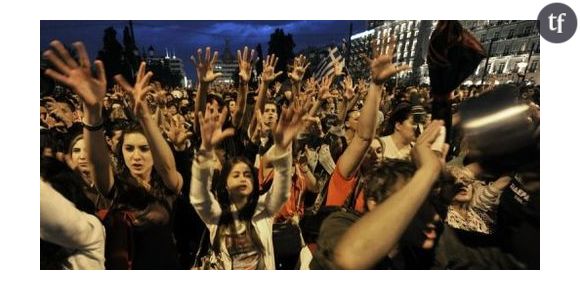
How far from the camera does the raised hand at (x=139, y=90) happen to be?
2.79 m

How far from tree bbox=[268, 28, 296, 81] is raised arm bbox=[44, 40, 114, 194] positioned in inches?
39.2

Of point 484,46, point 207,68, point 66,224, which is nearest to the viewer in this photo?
point 66,224

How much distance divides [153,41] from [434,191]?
1928mm

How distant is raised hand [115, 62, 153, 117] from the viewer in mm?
2789

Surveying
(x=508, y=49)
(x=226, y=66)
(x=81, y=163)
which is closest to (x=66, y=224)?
(x=81, y=163)

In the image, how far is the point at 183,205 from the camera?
2904mm

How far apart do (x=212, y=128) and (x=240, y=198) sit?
450mm

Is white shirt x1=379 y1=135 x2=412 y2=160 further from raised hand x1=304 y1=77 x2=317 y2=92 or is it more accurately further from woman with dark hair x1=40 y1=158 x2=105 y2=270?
woman with dark hair x1=40 y1=158 x2=105 y2=270

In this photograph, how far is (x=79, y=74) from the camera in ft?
9.07

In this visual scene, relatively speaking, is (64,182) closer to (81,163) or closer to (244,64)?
(81,163)

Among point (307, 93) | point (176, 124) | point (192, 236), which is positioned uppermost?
point (307, 93)

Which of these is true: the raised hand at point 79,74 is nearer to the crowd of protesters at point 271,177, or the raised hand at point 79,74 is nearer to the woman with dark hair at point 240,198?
the crowd of protesters at point 271,177
